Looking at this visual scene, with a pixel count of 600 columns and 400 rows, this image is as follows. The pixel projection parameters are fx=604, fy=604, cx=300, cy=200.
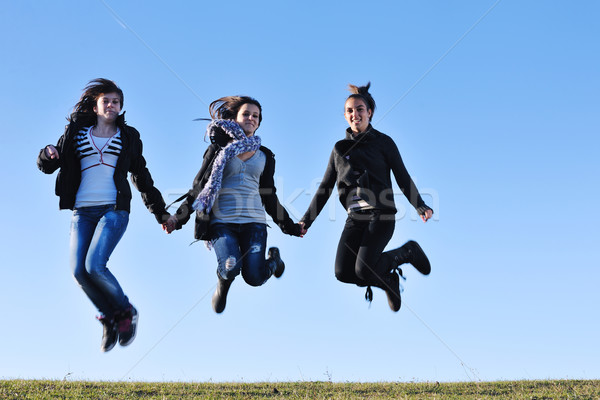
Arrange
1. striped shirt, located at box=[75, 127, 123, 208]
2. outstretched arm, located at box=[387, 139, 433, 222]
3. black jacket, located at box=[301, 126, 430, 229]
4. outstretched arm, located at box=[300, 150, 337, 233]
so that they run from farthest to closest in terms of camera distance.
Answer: outstretched arm, located at box=[300, 150, 337, 233] → outstretched arm, located at box=[387, 139, 433, 222] → black jacket, located at box=[301, 126, 430, 229] → striped shirt, located at box=[75, 127, 123, 208]

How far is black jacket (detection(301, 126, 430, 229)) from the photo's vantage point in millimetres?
8609

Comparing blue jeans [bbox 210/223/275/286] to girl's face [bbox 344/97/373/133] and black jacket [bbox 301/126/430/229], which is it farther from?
girl's face [bbox 344/97/373/133]

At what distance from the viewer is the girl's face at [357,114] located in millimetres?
8805

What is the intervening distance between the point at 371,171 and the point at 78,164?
3.97 meters

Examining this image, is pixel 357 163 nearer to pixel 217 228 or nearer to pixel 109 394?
pixel 217 228

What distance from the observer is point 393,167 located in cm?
888

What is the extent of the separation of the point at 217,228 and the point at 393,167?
8.93 feet

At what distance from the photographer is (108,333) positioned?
7.20 meters

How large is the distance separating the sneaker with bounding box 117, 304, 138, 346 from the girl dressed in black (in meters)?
2.97

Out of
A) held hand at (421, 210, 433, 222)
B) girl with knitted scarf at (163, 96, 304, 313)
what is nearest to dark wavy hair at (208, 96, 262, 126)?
girl with knitted scarf at (163, 96, 304, 313)

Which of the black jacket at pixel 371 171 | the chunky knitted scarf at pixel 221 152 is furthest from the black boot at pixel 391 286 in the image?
the chunky knitted scarf at pixel 221 152

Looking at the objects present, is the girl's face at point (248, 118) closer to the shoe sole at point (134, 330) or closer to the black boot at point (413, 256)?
the black boot at point (413, 256)

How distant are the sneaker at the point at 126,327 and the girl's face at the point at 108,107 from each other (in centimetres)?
247

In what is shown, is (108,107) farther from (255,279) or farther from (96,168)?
(255,279)
